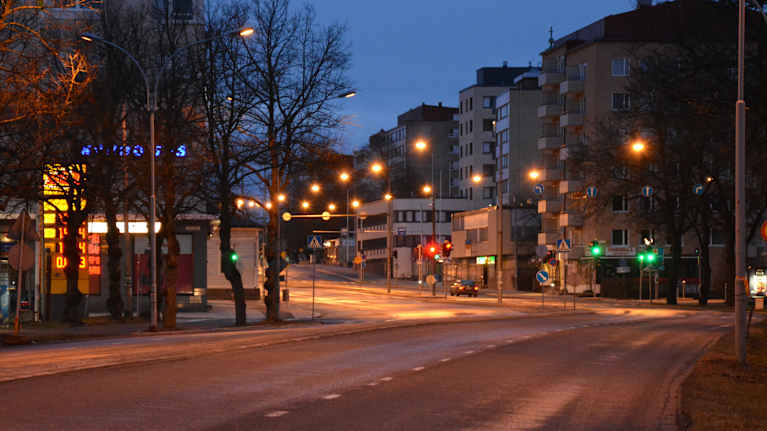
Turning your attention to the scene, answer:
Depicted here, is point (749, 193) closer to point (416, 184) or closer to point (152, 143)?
point (152, 143)

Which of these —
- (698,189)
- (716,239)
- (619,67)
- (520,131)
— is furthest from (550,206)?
(698,189)

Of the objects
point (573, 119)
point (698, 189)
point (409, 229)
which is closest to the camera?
point (698, 189)

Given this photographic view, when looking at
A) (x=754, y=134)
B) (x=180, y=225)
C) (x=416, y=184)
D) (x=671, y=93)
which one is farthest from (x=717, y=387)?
(x=416, y=184)

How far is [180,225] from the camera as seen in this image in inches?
1984

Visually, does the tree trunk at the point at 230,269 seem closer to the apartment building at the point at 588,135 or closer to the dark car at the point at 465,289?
the dark car at the point at 465,289

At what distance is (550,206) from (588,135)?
872 centimetres

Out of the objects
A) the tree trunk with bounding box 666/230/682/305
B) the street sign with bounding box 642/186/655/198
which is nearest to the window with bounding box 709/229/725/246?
the tree trunk with bounding box 666/230/682/305

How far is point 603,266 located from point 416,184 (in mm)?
73190

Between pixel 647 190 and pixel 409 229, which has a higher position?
pixel 647 190

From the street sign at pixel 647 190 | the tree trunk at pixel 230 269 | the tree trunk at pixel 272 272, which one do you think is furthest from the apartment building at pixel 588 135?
the tree trunk at pixel 230 269

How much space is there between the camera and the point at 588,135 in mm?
84062

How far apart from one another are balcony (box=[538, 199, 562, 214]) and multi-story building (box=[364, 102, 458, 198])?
59.0 meters

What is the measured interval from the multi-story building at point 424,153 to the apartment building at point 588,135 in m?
58.7

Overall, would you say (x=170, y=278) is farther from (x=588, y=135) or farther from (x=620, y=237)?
(x=620, y=237)
